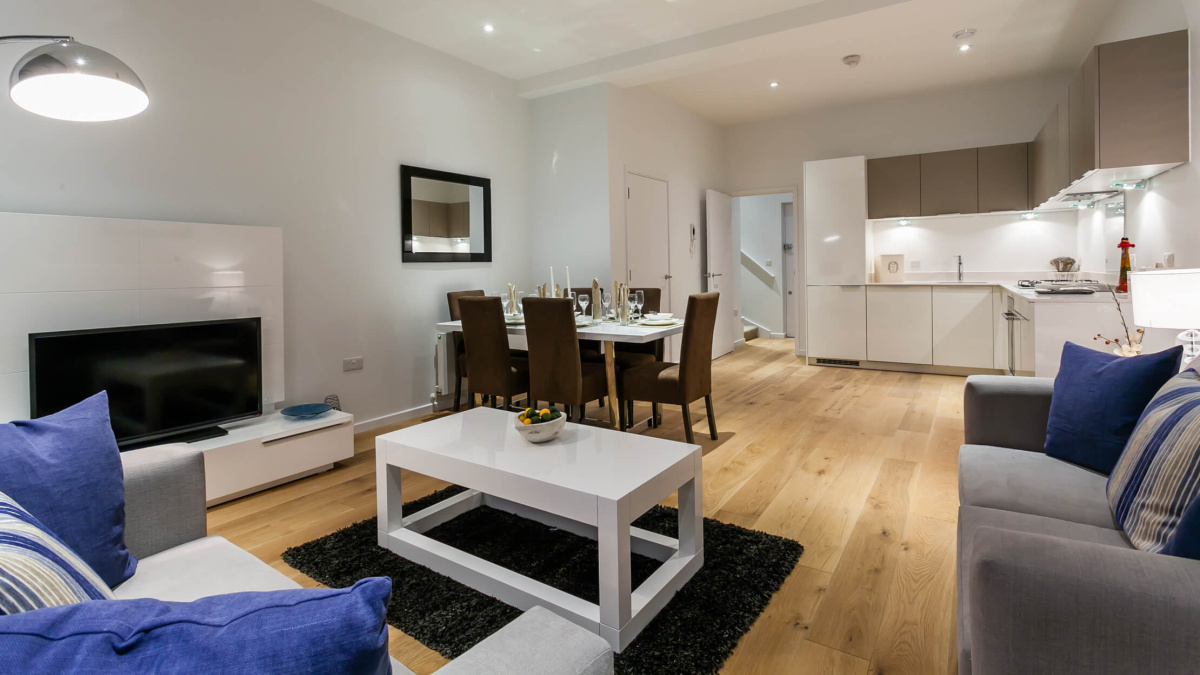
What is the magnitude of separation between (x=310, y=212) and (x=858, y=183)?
5114mm

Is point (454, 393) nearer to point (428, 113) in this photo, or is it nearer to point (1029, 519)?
point (428, 113)

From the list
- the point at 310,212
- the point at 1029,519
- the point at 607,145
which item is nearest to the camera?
the point at 1029,519

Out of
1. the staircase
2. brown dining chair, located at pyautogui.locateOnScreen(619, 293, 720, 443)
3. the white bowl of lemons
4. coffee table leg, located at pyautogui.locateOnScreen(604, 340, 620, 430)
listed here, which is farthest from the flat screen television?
the staircase

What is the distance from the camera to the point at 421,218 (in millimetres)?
4441

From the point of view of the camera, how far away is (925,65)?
17.1 ft

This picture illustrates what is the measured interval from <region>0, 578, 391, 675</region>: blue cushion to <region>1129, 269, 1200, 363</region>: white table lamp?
2505mm

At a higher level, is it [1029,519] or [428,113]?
[428,113]

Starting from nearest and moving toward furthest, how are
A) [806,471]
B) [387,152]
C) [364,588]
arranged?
[364,588] → [806,471] → [387,152]

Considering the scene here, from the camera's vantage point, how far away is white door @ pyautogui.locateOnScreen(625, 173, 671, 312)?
5.39m

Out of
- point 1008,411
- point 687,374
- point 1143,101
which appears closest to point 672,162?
point 687,374

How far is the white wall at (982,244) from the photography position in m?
5.66

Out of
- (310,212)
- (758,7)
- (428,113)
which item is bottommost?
(310,212)

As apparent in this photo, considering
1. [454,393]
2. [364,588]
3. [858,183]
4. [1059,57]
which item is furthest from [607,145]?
[364,588]

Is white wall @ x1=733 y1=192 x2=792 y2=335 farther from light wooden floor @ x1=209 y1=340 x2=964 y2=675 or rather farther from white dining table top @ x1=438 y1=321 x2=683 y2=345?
white dining table top @ x1=438 y1=321 x2=683 y2=345
